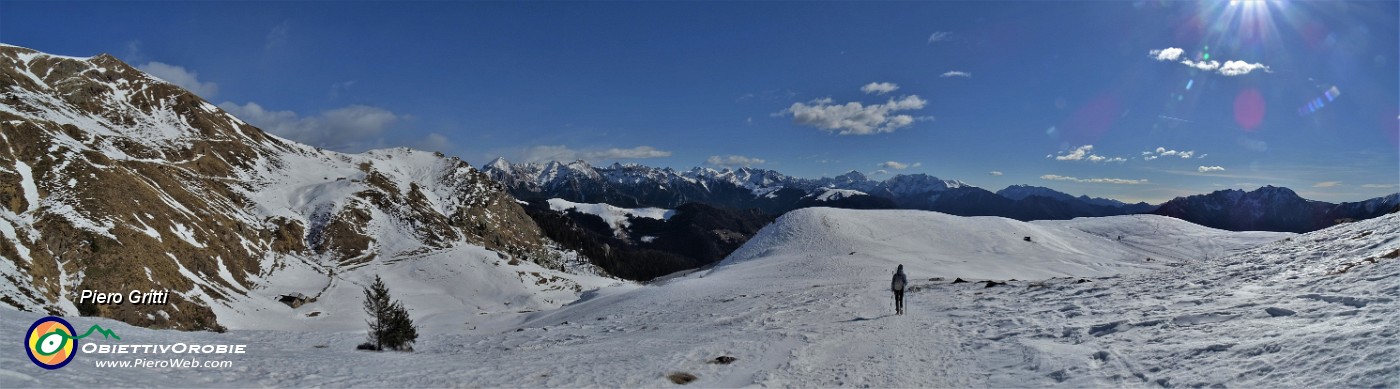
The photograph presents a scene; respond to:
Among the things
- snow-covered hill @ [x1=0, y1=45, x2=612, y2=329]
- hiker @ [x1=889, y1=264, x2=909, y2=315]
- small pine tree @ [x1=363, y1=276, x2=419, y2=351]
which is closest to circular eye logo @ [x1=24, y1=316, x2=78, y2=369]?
small pine tree @ [x1=363, y1=276, x2=419, y2=351]

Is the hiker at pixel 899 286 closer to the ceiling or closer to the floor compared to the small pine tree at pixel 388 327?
closer to the ceiling

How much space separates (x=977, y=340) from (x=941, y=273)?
1296 inches

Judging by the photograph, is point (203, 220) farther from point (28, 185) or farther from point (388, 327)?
point (388, 327)

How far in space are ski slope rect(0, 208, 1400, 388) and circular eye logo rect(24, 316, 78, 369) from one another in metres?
0.38

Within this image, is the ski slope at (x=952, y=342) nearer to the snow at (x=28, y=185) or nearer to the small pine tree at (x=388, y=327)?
the small pine tree at (x=388, y=327)

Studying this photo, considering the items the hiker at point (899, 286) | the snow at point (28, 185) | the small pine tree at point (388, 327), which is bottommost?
the small pine tree at point (388, 327)

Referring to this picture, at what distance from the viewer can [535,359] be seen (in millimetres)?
16609

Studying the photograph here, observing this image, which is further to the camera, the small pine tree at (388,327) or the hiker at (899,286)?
the small pine tree at (388,327)

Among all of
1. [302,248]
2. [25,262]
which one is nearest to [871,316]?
[25,262]

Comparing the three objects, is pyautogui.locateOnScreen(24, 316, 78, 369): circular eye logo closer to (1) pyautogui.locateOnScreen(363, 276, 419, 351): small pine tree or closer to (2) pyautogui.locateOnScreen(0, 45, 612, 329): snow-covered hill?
(1) pyautogui.locateOnScreen(363, 276, 419, 351): small pine tree

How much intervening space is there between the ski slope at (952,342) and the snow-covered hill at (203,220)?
35.6 m

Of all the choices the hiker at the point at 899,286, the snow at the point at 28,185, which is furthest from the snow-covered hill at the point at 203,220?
the hiker at the point at 899,286

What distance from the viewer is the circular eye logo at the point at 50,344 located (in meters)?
12.9

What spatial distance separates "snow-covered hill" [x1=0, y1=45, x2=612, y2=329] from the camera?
55.6 m
